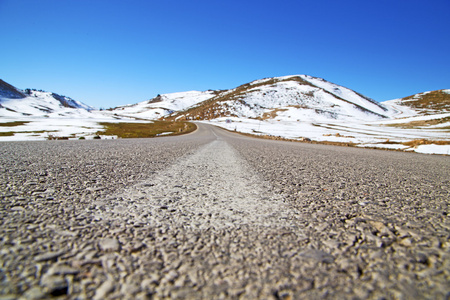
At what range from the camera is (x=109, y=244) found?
1696 mm

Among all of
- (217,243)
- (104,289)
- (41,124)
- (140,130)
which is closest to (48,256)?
(104,289)

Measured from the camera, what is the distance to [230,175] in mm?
4703

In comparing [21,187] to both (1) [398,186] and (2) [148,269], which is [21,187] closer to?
(2) [148,269]

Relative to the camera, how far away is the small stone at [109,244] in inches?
Answer: 64.2

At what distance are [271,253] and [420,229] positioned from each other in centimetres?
168

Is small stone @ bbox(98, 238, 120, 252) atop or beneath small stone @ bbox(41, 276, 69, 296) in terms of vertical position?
beneath

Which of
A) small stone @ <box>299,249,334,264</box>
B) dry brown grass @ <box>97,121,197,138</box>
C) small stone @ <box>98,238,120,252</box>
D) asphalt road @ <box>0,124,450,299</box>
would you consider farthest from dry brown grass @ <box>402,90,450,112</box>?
small stone @ <box>98,238,120,252</box>

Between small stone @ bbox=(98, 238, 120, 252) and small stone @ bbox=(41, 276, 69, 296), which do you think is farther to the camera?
small stone @ bbox=(98, 238, 120, 252)

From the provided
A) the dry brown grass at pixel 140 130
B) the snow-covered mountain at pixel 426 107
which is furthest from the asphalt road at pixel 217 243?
the snow-covered mountain at pixel 426 107

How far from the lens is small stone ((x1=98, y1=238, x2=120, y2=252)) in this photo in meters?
1.63

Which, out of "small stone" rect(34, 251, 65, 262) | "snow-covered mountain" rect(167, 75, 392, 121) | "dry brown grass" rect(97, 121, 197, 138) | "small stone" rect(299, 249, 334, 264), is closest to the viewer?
"small stone" rect(34, 251, 65, 262)

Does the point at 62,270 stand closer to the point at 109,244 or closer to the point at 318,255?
the point at 109,244

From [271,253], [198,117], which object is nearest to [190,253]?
[271,253]

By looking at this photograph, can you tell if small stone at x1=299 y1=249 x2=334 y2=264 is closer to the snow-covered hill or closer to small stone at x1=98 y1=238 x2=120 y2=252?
small stone at x1=98 y1=238 x2=120 y2=252
